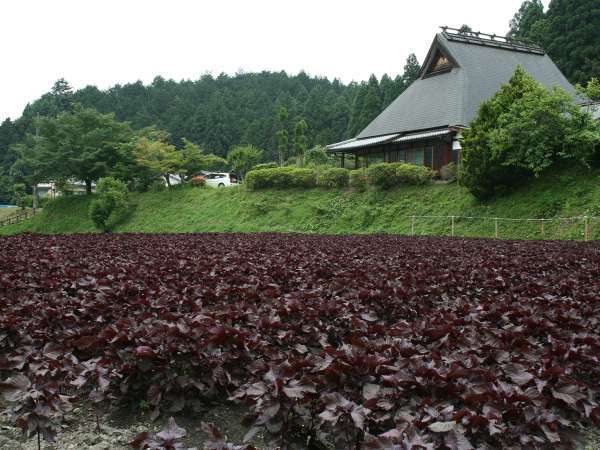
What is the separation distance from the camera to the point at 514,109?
20.0 meters

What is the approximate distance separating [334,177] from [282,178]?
388 centimetres

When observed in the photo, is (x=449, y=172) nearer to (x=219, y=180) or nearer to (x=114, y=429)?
(x=114, y=429)

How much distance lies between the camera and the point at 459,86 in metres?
28.7

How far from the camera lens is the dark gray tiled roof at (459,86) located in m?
27.8


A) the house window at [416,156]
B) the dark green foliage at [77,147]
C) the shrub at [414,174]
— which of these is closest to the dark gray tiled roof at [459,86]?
the house window at [416,156]

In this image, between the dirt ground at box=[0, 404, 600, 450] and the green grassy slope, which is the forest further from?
the dirt ground at box=[0, 404, 600, 450]

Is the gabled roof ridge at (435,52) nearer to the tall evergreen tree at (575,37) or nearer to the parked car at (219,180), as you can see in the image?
the tall evergreen tree at (575,37)

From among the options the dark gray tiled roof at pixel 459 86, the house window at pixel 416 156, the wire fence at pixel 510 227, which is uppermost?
the dark gray tiled roof at pixel 459 86

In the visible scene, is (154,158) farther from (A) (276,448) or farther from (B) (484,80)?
(A) (276,448)

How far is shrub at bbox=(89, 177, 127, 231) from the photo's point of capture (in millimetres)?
31828

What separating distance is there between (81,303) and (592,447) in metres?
4.26

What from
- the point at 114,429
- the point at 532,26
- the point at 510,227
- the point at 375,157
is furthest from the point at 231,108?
the point at 114,429

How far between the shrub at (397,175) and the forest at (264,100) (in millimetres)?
17426

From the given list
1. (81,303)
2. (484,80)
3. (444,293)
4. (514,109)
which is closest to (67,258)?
(81,303)
